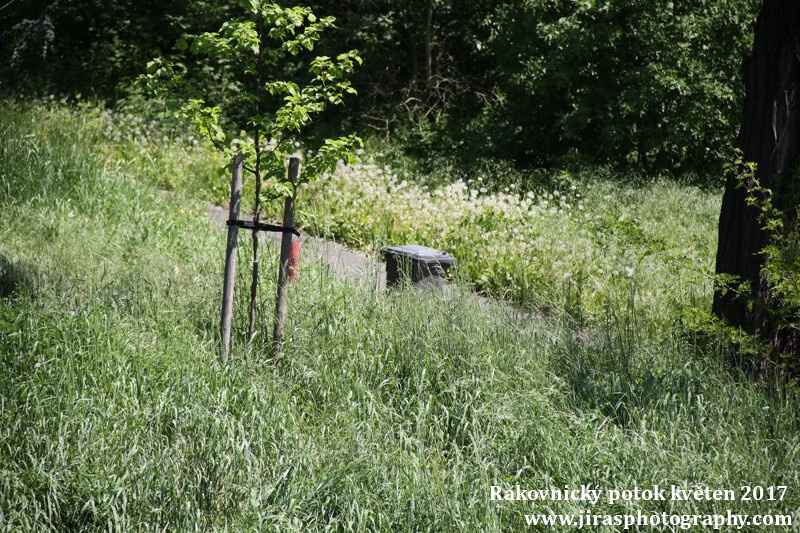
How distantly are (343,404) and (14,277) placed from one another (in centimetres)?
340

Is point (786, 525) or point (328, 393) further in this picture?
point (328, 393)

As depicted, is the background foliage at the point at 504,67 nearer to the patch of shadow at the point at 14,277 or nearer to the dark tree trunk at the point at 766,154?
the dark tree trunk at the point at 766,154

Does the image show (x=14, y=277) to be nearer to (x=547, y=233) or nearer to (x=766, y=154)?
(x=547, y=233)

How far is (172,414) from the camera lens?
450 centimetres

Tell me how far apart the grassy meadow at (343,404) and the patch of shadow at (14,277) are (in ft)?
0.10

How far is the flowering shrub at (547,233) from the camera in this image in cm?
758

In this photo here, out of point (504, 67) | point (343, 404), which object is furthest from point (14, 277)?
point (504, 67)

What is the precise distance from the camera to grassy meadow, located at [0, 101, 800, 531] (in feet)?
12.9

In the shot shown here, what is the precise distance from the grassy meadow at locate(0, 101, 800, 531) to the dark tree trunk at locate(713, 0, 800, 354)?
37cm

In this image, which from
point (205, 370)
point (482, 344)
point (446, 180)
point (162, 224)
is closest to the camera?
point (205, 370)

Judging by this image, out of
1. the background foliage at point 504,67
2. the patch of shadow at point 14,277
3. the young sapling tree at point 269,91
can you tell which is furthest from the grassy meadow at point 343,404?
the background foliage at point 504,67

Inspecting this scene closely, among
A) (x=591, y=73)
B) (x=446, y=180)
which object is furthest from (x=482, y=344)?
(x=591, y=73)

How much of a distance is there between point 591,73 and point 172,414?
37.2ft

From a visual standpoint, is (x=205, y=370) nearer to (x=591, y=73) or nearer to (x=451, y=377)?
(x=451, y=377)
